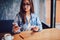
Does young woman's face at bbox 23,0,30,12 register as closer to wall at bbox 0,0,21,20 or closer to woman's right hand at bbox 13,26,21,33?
wall at bbox 0,0,21,20

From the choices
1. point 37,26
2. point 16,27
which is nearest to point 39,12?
point 37,26

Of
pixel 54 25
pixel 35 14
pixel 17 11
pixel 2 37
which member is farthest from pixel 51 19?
pixel 2 37

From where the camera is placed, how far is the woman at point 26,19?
0.92 m

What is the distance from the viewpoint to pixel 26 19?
3.08 ft

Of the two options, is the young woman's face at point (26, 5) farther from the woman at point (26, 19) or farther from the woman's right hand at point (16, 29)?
the woman's right hand at point (16, 29)

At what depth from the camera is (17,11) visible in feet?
3.01

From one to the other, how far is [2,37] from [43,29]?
1.16 feet

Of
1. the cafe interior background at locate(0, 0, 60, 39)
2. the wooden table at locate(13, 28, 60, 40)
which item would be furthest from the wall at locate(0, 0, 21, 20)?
the wooden table at locate(13, 28, 60, 40)

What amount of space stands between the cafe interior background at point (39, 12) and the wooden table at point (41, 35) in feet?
0.15

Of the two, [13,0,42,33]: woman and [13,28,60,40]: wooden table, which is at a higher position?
[13,0,42,33]: woman

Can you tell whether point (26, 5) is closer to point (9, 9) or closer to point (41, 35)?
point (9, 9)

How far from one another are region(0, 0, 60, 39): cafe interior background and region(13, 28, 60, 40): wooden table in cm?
5

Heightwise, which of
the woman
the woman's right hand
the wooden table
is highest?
the woman

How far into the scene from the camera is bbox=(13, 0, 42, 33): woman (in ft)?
3.02
